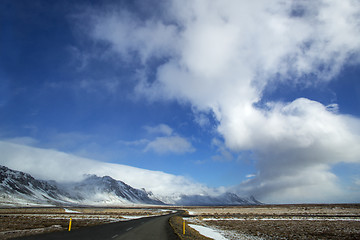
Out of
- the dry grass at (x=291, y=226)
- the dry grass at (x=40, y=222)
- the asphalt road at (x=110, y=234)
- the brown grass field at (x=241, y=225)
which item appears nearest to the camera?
the asphalt road at (x=110, y=234)

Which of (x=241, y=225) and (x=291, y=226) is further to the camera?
(x=241, y=225)

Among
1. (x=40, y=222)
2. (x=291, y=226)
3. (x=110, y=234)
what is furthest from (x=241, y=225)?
(x=40, y=222)

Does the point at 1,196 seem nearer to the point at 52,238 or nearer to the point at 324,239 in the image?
the point at 52,238

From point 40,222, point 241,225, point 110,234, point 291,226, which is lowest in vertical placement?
point 241,225

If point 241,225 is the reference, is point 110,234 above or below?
above

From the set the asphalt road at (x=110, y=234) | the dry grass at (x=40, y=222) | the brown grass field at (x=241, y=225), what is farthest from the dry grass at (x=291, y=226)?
the dry grass at (x=40, y=222)

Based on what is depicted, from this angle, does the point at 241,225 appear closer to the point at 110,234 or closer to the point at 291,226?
the point at 291,226

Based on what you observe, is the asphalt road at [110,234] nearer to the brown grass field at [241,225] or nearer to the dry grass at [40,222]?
the brown grass field at [241,225]

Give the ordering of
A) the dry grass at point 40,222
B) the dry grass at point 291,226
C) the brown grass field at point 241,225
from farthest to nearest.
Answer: the dry grass at point 291,226
the brown grass field at point 241,225
the dry grass at point 40,222

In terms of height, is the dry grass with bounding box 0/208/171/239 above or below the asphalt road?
below

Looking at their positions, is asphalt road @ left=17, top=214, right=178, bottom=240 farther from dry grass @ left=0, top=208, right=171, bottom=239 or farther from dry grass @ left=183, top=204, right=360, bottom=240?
dry grass @ left=183, top=204, right=360, bottom=240

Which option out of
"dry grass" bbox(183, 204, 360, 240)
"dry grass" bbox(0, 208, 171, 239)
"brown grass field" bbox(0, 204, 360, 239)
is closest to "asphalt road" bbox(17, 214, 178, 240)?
"brown grass field" bbox(0, 204, 360, 239)

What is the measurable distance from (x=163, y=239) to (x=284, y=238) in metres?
14.4

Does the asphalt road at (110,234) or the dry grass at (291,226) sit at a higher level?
the asphalt road at (110,234)
